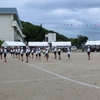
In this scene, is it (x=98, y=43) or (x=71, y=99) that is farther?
(x=98, y=43)

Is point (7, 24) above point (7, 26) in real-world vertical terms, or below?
above

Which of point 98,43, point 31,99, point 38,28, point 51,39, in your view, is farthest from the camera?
point 38,28

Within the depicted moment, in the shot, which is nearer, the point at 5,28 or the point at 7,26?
the point at 5,28

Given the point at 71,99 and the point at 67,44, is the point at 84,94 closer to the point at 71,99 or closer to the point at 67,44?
the point at 71,99

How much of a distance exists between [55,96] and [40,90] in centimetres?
122

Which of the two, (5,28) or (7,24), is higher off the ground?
(7,24)

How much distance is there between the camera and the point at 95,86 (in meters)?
10.5

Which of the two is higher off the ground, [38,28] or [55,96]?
[38,28]

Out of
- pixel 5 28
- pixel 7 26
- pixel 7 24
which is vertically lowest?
pixel 5 28

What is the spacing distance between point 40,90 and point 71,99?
6.13 ft

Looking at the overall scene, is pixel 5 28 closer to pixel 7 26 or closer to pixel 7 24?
pixel 7 26

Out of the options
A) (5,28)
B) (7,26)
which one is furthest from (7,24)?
(5,28)

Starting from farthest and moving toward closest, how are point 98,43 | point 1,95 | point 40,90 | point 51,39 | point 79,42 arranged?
point 79,42
point 51,39
point 98,43
point 40,90
point 1,95

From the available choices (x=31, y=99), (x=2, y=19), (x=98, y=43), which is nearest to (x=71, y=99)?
(x=31, y=99)
